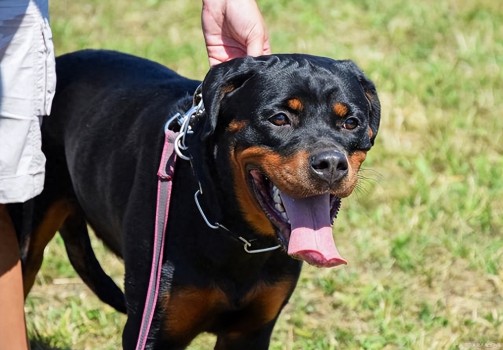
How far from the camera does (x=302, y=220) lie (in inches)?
142

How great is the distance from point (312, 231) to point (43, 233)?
67.9 inches

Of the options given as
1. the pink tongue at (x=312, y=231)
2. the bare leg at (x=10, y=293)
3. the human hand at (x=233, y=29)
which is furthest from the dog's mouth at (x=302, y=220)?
the bare leg at (x=10, y=293)

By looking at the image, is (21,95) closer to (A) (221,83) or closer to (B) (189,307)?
(A) (221,83)

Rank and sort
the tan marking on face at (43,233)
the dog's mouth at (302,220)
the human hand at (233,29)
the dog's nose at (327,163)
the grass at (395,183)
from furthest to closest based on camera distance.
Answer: the grass at (395,183) < the tan marking on face at (43,233) < the human hand at (233,29) < the dog's mouth at (302,220) < the dog's nose at (327,163)

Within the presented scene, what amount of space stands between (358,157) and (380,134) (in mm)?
3575

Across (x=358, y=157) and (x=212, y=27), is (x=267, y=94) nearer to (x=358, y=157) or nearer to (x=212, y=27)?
(x=358, y=157)

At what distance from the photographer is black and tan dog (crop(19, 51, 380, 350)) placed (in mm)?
3572

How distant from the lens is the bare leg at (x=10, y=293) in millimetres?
3941

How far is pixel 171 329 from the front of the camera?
394 centimetres

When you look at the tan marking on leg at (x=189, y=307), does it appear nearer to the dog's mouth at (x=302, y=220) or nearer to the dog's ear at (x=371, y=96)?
the dog's mouth at (x=302, y=220)

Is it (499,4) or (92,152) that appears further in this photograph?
(499,4)

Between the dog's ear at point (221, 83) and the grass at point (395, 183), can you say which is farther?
the grass at point (395, 183)

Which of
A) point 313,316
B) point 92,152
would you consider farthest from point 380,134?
point 92,152

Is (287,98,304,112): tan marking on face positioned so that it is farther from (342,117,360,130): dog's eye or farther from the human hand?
the human hand
